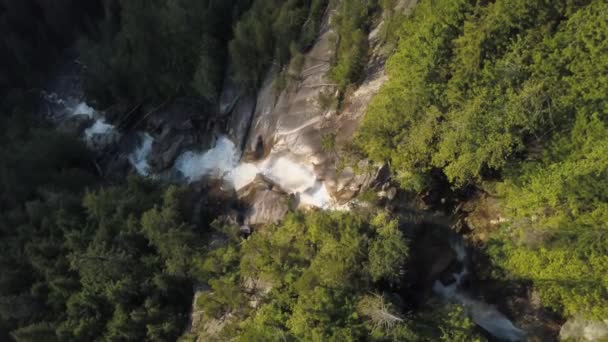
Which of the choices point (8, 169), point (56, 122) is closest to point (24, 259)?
point (8, 169)

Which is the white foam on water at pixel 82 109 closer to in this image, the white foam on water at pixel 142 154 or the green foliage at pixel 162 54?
the green foliage at pixel 162 54

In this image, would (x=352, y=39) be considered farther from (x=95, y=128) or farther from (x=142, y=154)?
(x=95, y=128)

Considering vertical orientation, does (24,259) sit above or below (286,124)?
below

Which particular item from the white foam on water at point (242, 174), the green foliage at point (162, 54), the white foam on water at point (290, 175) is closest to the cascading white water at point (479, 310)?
the white foam on water at point (290, 175)

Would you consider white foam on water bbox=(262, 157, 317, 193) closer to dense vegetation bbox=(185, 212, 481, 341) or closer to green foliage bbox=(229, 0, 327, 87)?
dense vegetation bbox=(185, 212, 481, 341)

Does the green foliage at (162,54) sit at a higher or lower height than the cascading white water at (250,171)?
higher

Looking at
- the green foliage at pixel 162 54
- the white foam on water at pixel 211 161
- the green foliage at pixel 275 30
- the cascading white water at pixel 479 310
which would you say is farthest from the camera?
the white foam on water at pixel 211 161

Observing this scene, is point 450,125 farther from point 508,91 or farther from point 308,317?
point 308,317

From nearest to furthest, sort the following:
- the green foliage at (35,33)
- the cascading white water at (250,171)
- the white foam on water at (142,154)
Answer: the cascading white water at (250,171), the white foam on water at (142,154), the green foliage at (35,33)
